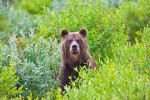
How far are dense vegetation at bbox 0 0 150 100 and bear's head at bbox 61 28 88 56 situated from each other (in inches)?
10.1

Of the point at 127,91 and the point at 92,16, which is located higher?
the point at 92,16

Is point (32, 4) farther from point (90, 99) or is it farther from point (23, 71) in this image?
point (90, 99)

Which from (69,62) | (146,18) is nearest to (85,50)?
(69,62)

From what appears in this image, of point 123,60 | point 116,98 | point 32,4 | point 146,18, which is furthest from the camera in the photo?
point 32,4

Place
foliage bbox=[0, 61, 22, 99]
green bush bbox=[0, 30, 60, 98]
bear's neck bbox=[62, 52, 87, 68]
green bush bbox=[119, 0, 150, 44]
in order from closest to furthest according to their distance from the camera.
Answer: foliage bbox=[0, 61, 22, 99], green bush bbox=[0, 30, 60, 98], bear's neck bbox=[62, 52, 87, 68], green bush bbox=[119, 0, 150, 44]

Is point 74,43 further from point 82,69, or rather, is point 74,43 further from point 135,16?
point 135,16

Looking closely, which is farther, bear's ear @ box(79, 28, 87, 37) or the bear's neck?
bear's ear @ box(79, 28, 87, 37)

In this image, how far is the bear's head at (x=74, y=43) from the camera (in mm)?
11469

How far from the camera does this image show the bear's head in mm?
11469

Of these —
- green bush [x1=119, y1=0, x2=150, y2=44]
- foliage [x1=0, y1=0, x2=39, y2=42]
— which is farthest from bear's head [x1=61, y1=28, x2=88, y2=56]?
foliage [x1=0, y1=0, x2=39, y2=42]

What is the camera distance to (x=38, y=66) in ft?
36.6

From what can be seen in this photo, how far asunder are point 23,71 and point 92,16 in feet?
10.9

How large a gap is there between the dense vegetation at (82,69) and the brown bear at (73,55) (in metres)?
0.20

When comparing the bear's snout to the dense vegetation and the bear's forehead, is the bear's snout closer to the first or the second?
the bear's forehead
